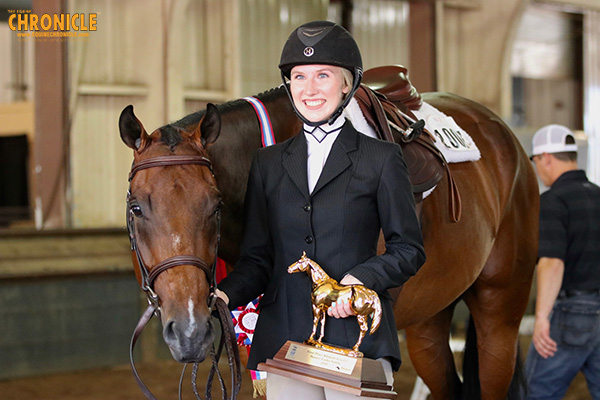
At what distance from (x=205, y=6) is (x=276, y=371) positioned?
16.9 ft

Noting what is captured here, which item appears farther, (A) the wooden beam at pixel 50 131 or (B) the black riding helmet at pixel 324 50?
(A) the wooden beam at pixel 50 131

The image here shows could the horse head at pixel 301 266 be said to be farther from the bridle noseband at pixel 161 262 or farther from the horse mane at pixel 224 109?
the horse mane at pixel 224 109

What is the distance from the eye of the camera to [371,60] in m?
7.20

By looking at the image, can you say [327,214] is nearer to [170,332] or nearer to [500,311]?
[170,332]

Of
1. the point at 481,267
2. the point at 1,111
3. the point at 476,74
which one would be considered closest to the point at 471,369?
the point at 481,267

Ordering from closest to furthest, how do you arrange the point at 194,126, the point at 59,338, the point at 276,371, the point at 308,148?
the point at 276,371 < the point at 308,148 < the point at 194,126 < the point at 59,338

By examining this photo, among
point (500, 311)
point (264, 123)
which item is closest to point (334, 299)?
point (264, 123)

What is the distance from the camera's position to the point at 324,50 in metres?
1.59

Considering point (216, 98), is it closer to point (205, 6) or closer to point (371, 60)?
point (205, 6)

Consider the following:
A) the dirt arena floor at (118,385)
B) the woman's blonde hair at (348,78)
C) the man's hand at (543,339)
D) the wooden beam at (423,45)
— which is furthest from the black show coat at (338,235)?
the wooden beam at (423,45)

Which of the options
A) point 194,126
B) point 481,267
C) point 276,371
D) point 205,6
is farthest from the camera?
point 205,6

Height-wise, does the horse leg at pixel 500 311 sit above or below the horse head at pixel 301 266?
below

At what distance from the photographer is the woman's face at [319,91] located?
1610 millimetres

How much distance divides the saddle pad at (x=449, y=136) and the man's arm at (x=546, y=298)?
64cm
